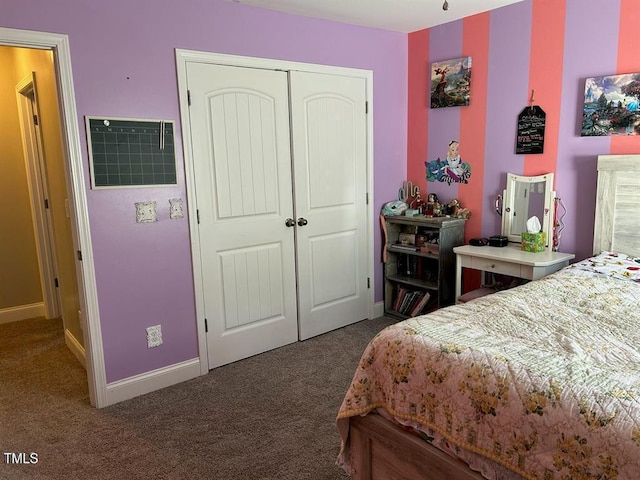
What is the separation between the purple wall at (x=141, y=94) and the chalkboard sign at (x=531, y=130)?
1644mm

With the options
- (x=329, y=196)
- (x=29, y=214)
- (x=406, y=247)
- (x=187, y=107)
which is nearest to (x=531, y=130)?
(x=406, y=247)

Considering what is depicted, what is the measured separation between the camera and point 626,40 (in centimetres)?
274

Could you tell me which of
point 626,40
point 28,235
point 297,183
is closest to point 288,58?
point 297,183

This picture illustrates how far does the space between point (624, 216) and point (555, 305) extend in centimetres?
114

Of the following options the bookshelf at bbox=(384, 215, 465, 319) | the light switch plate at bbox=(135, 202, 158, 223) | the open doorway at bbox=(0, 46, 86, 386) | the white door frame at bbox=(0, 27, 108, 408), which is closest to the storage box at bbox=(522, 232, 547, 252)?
the bookshelf at bbox=(384, 215, 465, 319)

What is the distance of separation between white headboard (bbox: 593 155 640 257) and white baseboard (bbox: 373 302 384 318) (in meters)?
1.79

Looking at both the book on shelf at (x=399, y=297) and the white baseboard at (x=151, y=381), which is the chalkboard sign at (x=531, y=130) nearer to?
the book on shelf at (x=399, y=297)

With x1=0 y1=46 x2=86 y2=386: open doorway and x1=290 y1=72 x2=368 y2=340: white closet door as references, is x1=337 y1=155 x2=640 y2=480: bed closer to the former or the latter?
x1=290 y1=72 x2=368 y2=340: white closet door

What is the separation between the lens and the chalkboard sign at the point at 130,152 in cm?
257

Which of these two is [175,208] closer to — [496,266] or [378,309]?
[378,309]

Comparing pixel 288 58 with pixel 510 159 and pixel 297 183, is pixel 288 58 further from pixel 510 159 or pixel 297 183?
pixel 510 159

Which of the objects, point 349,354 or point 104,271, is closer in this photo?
point 104,271

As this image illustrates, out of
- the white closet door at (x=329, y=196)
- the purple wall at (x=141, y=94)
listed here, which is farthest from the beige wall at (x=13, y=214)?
the white closet door at (x=329, y=196)

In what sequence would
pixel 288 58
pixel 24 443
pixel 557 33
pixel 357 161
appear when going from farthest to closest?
pixel 357 161, pixel 288 58, pixel 557 33, pixel 24 443
